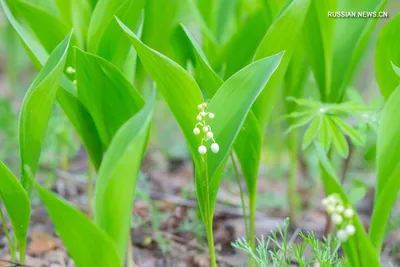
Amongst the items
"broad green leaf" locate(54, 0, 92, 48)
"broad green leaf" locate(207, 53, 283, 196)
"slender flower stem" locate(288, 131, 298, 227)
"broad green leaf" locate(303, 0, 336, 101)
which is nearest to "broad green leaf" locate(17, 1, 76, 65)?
"broad green leaf" locate(54, 0, 92, 48)

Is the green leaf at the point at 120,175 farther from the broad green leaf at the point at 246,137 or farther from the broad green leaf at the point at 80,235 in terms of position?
the broad green leaf at the point at 246,137

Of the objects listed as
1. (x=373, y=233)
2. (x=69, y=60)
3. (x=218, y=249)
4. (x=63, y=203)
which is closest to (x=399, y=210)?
(x=218, y=249)

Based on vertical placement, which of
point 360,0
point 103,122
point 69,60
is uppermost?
point 360,0

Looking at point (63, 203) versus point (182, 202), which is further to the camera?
point (182, 202)

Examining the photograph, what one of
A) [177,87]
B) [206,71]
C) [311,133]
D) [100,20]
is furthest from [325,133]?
[100,20]

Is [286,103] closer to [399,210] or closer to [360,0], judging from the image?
[360,0]

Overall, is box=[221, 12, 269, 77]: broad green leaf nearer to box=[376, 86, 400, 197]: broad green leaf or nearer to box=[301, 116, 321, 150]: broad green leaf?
box=[301, 116, 321, 150]: broad green leaf
